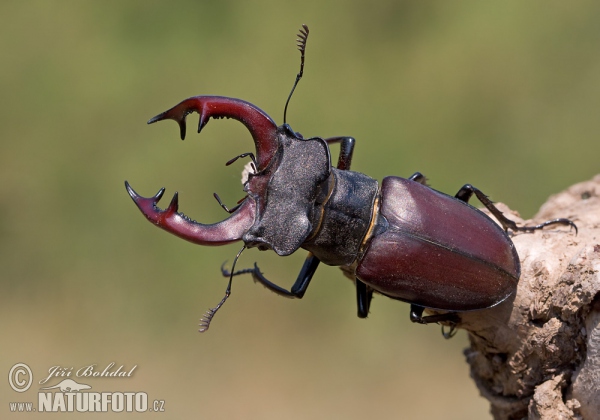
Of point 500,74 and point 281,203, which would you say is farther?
point 500,74

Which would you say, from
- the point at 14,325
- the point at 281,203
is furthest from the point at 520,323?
the point at 14,325

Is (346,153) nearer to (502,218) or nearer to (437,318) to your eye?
(502,218)

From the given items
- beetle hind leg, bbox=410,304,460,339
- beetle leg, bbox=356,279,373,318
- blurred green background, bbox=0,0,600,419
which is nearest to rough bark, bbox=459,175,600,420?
beetle hind leg, bbox=410,304,460,339

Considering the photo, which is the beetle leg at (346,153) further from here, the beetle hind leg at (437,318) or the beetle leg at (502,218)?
the beetle hind leg at (437,318)

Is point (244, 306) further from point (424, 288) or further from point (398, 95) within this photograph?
point (424, 288)

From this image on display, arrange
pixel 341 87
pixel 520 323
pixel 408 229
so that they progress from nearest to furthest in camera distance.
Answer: pixel 520 323, pixel 408 229, pixel 341 87

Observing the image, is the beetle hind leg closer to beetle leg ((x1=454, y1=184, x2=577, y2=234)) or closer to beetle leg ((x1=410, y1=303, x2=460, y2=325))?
beetle leg ((x1=410, y1=303, x2=460, y2=325))
